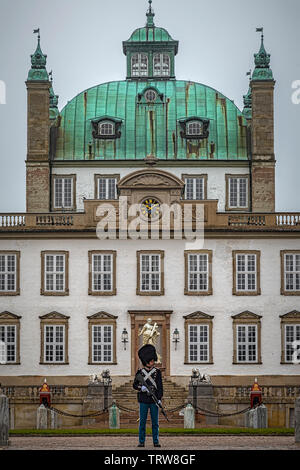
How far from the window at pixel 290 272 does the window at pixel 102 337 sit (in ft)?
29.8

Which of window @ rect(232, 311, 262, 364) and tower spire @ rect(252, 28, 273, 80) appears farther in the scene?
tower spire @ rect(252, 28, 273, 80)

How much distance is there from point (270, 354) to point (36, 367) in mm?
12170

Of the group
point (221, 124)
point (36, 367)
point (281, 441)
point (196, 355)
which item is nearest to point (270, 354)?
point (196, 355)

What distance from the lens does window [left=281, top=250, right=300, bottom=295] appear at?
214 ft

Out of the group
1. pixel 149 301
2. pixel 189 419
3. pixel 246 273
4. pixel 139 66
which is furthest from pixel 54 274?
pixel 139 66

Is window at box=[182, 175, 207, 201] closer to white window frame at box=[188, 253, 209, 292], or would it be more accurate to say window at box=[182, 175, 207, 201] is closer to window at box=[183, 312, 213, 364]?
white window frame at box=[188, 253, 209, 292]

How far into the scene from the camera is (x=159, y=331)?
213 ft

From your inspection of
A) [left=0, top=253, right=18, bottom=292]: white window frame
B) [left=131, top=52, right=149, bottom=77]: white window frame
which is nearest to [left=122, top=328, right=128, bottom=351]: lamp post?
[left=0, top=253, right=18, bottom=292]: white window frame

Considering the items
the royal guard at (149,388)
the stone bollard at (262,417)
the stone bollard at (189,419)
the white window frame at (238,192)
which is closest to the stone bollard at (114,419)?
the stone bollard at (189,419)

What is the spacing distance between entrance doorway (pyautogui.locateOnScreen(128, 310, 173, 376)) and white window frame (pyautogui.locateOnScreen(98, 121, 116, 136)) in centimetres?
1471

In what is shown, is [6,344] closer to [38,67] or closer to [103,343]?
[103,343]

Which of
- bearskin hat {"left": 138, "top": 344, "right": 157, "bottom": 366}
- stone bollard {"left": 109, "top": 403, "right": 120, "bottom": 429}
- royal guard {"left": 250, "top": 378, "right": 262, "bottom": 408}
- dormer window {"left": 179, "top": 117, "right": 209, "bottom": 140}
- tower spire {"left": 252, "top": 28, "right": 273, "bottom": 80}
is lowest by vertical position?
stone bollard {"left": 109, "top": 403, "right": 120, "bottom": 429}
